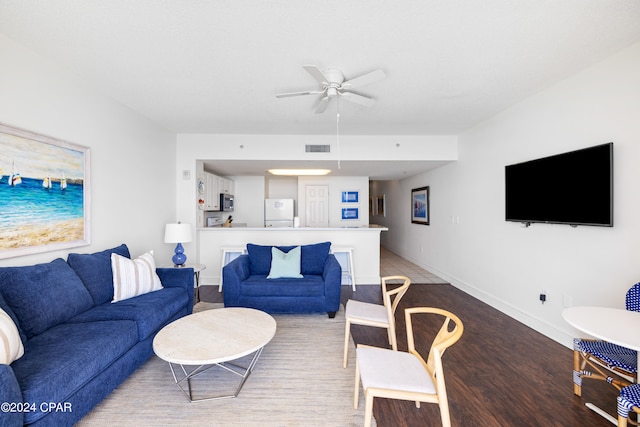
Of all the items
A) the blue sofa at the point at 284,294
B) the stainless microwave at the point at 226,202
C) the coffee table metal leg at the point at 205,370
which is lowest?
the coffee table metal leg at the point at 205,370

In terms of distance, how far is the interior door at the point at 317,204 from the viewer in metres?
7.30

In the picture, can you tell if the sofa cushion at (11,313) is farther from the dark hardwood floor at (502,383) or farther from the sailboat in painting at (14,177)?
the dark hardwood floor at (502,383)

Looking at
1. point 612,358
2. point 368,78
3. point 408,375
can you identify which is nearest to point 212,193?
point 368,78

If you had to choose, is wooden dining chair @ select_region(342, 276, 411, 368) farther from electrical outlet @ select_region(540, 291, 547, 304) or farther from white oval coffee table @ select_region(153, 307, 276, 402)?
electrical outlet @ select_region(540, 291, 547, 304)

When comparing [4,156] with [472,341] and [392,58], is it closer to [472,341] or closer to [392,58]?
[392,58]

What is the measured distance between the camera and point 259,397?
6.25 ft

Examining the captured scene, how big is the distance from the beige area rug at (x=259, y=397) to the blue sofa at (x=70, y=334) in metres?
0.13

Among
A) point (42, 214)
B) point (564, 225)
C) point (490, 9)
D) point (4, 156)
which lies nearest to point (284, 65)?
point (490, 9)

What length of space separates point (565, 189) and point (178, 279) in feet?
13.1

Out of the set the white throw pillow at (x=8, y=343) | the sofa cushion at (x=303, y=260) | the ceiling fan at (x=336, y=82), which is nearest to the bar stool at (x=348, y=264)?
the sofa cushion at (x=303, y=260)

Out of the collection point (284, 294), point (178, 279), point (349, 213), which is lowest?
point (284, 294)

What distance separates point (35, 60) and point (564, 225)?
16.2 ft

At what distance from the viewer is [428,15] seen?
70.6 inches

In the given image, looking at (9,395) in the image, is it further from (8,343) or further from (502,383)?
(502,383)
